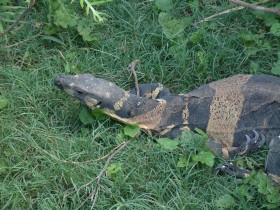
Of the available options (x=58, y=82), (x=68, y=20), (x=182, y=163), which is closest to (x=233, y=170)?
(x=182, y=163)

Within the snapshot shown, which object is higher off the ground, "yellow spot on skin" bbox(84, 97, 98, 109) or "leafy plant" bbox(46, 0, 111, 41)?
"leafy plant" bbox(46, 0, 111, 41)

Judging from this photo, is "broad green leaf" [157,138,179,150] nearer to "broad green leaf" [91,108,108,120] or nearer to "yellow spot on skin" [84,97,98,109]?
"broad green leaf" [91,108,108,120]

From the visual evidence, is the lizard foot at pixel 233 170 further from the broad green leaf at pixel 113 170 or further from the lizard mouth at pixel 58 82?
the lizard mouth at pixel 58 82

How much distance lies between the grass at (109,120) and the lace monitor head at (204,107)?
0.59 ft

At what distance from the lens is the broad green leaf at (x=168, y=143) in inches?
218

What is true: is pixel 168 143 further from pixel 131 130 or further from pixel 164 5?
pixel 164 5

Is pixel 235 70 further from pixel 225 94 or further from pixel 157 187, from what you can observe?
pixel 157 187

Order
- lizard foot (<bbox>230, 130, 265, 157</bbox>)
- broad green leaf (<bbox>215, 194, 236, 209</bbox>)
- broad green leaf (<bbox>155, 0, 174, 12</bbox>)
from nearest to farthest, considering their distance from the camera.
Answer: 1. broad green leaf (<bbox>215, 194, 236, 209</bbox>)
2. lizard foot (<bbox>230, 130, 265, 157</bbox>)
3. broad green leaf (<bbox>155, 0, 174, 12</bbox>)

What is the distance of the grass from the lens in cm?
521

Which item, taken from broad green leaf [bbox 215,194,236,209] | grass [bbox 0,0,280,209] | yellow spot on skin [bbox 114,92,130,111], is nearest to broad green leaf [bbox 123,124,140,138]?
grass [bbox 0,0,280,209]

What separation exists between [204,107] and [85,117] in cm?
106

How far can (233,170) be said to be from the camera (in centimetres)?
557

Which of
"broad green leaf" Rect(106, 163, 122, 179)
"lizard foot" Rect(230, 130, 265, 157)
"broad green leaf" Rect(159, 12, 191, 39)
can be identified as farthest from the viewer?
"broad green leaf" Rect(159, 12, 191, 39)

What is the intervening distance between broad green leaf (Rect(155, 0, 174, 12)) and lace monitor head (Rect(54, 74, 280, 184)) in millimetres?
1144
